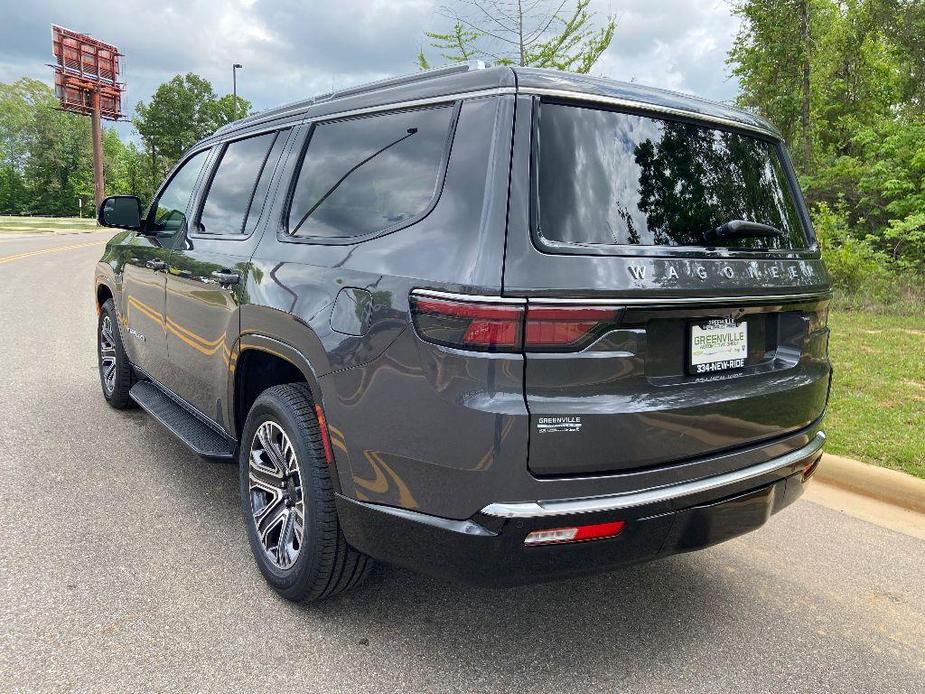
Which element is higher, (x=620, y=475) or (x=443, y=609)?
(x=620, y=475)

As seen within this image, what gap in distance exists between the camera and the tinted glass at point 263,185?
332cm

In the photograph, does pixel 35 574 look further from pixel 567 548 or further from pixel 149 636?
pixel 567 548

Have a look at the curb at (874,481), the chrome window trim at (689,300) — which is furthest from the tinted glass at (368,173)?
the curb at (874,481)

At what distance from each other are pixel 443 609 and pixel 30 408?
418 centimetres

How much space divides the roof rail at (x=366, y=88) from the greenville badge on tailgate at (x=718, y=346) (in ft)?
3.76

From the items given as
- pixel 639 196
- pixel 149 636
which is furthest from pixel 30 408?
pixel 639 196

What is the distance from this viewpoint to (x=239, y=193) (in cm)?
359

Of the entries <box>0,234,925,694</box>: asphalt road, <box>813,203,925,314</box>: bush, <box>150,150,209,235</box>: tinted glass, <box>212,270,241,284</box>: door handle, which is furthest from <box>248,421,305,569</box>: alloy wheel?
<box>813,203,925,314</box>: bush

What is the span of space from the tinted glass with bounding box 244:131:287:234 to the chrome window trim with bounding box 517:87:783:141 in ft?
5.01

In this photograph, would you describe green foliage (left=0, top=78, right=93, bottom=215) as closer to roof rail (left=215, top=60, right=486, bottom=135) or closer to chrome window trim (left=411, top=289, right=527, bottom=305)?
roof rail (left=215, top=60, right=486, bottom=135)

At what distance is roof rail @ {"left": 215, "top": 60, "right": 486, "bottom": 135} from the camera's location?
8.17ft

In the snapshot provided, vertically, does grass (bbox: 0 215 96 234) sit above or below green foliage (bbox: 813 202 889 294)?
below

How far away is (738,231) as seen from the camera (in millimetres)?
2514

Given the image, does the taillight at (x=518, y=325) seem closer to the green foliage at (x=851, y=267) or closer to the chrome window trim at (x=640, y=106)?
the chrome window trim at (x=640, y=106)
